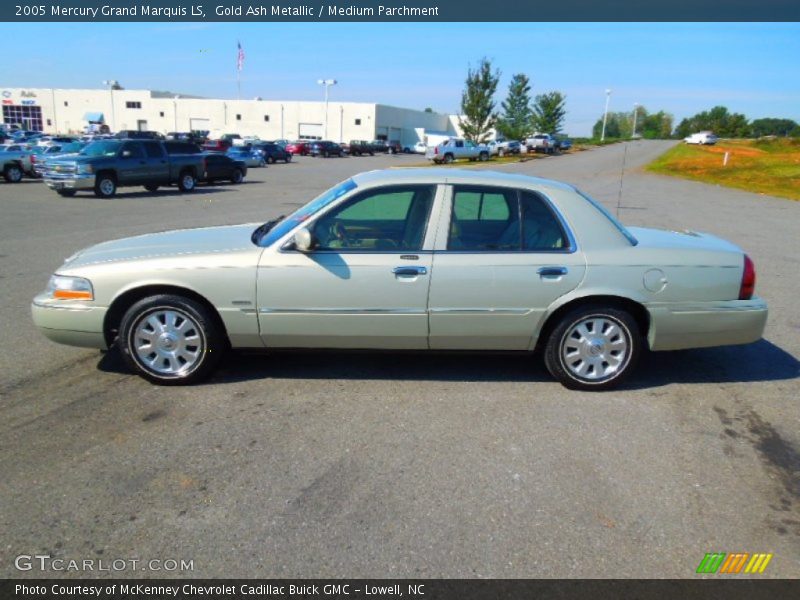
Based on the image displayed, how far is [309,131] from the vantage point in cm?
8906

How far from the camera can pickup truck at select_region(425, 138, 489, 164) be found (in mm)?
49250

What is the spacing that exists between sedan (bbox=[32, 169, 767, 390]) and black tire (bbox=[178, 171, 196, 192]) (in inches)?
711

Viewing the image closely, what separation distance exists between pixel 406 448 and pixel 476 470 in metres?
0.47

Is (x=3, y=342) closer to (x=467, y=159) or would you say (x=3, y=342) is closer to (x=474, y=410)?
(x=474, y=410)

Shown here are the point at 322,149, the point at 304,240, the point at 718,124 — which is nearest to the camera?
the point at 304,240

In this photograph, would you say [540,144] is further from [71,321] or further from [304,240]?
[71,321]

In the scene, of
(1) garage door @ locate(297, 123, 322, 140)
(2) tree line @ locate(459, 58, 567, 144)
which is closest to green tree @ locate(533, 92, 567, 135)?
(2) tree line @ locate(459, 58, 567, 144)

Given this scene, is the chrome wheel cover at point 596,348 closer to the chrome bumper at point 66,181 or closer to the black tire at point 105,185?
the chrome bumper at point 66,181

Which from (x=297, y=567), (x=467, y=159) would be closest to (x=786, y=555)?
(x=297, y=567)

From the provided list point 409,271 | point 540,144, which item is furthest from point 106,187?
point 540,144

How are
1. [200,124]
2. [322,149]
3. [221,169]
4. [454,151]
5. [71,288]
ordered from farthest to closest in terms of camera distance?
1. [200,124]
2. [322,149]
3. [454,151]
4. [221,169]
5. [71,288]

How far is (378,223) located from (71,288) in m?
2.34

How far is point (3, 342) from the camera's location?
547cm
